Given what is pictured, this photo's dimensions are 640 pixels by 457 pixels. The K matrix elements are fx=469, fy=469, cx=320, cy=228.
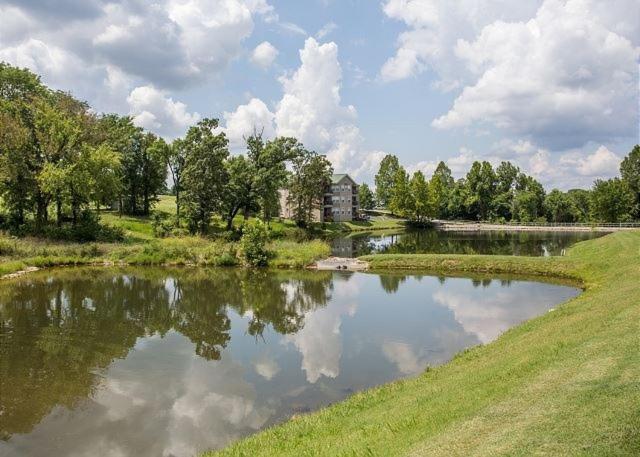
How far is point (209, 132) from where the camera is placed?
6122cm

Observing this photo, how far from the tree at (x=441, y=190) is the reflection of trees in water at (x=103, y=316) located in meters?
74.8

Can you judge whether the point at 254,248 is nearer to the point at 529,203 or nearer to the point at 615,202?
the point at 615,202

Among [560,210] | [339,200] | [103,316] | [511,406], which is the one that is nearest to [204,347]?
[103,316]

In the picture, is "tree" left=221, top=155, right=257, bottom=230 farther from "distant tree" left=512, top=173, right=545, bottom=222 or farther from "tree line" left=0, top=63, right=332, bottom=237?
"distant tree" left=512, top=173, right=545, bottom=222

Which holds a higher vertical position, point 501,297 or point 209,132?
point 209,132

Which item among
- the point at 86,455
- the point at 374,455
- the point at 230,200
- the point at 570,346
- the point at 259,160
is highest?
the point at 259,160

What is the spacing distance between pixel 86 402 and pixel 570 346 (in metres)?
15.0

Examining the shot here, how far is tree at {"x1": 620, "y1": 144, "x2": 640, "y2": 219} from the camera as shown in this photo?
325 ft

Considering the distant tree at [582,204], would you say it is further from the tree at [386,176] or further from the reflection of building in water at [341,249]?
the reflection of building in water at [341,249]

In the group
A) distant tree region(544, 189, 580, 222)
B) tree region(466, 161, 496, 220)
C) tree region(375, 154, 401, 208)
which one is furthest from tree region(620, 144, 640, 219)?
tree region(375, 154, 401, 208)

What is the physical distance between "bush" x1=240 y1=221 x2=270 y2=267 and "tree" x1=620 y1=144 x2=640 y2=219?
A: 87.8 metres

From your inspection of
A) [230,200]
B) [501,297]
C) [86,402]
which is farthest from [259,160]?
[86,402]

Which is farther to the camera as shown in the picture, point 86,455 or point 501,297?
point 501,297

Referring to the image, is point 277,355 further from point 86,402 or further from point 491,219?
point 491,219
